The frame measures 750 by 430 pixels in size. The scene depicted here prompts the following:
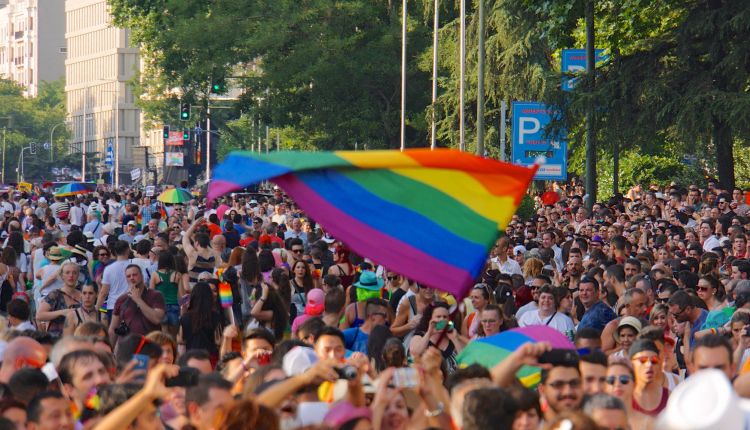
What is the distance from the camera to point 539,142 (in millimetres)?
31703

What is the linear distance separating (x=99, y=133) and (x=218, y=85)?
477 ft

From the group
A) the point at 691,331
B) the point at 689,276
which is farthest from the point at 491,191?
the point at 689,276

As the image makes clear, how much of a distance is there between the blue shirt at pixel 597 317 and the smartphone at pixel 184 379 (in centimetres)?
508

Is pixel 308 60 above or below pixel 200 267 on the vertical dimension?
above

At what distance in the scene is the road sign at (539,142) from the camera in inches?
1233

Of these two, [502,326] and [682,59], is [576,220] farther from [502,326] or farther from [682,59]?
[502,326]

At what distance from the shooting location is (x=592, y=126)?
31875 millimetres

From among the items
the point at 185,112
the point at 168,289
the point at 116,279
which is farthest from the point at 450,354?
the point at 185,112

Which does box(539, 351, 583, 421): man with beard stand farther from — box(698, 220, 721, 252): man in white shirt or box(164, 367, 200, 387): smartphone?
box(698, 220, 721, 252): man in white shirt

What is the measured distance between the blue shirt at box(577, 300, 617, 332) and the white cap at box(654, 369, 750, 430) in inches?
283

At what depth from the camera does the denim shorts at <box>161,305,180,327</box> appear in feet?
50.6

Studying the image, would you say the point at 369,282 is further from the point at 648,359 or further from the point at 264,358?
the point at 648,359

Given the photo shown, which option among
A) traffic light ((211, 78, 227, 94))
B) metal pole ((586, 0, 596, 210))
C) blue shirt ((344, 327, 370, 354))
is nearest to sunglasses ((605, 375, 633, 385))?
blue shirt ((344, 327, 370, 354))

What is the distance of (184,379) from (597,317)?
213 inches
